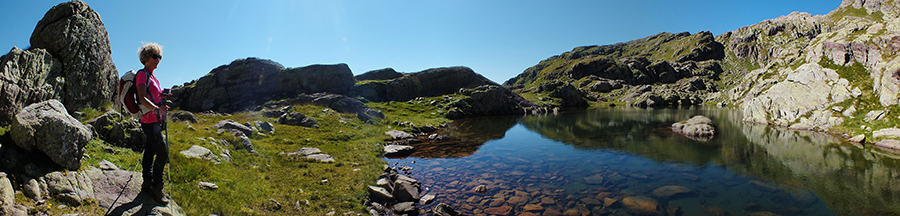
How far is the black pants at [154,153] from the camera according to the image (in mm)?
8414

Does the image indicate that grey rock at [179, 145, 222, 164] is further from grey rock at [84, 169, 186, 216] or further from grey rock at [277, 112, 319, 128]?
grey rock at [277, 112, 319, 128]

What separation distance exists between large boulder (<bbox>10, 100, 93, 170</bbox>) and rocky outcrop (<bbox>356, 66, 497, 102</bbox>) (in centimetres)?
9823

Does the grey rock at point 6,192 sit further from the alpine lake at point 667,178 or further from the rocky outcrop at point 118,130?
the alpine lake at point 667,178

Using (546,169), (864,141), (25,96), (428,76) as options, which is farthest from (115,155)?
(428,76)

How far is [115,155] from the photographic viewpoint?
11.1 meters

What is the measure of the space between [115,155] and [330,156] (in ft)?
43.7

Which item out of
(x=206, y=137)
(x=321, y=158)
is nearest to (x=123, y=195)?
(x=206, y=137)

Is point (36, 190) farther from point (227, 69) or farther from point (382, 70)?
point (382, 70)

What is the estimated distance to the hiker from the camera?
8031 millimetres

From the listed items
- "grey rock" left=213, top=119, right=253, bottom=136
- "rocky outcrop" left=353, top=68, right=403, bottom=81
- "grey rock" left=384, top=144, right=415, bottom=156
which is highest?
"rocky outcrop" left=353, top=68, right=403, bottom=81

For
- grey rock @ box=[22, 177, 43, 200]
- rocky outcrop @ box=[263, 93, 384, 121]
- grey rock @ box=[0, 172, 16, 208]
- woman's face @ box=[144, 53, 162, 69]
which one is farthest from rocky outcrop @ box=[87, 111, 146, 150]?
rocky outcrop @ box=[263, 93, 384, 121]

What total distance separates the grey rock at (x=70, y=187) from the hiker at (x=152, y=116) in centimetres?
112

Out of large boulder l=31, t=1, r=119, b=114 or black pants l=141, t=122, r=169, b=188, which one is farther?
large boulder l=31, t=1, r=119, b=114

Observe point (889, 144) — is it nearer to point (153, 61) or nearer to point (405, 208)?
point (405, 208)
